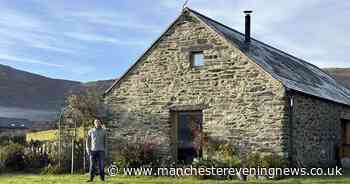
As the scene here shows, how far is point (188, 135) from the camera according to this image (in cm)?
2420

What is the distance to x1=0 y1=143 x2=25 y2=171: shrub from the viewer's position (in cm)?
2323

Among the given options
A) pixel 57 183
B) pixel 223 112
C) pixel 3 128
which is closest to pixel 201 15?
pixel 223 112

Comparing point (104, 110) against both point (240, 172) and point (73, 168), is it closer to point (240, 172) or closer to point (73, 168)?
point (73, 168)

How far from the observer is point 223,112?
20047mm

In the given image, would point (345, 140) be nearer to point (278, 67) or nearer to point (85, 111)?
point (278, 67)

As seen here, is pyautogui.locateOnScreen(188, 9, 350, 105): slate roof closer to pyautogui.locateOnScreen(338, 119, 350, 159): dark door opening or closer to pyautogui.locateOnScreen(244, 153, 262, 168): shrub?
pyautogui.locateOnScreen(338, 119, 350, 159): dark door opening

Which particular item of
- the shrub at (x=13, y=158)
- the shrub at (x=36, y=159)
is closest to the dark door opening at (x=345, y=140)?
the shrub at (x=36, y=159)

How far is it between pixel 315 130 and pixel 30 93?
5152cm

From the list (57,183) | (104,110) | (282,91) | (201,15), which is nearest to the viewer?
(57,183)

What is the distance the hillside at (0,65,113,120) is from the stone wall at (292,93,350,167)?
3919 centimetres

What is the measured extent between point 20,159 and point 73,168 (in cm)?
309

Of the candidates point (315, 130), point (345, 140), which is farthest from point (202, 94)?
point (345, 140)

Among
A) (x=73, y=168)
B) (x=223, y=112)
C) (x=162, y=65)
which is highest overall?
(x=162, y=65)

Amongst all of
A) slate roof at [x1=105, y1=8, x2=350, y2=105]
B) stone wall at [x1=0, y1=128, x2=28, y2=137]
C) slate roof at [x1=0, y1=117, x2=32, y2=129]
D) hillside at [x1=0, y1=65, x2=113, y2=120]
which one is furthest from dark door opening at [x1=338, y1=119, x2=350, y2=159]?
hillside at [x1=0, y1=65, x2=113, y2=120]
